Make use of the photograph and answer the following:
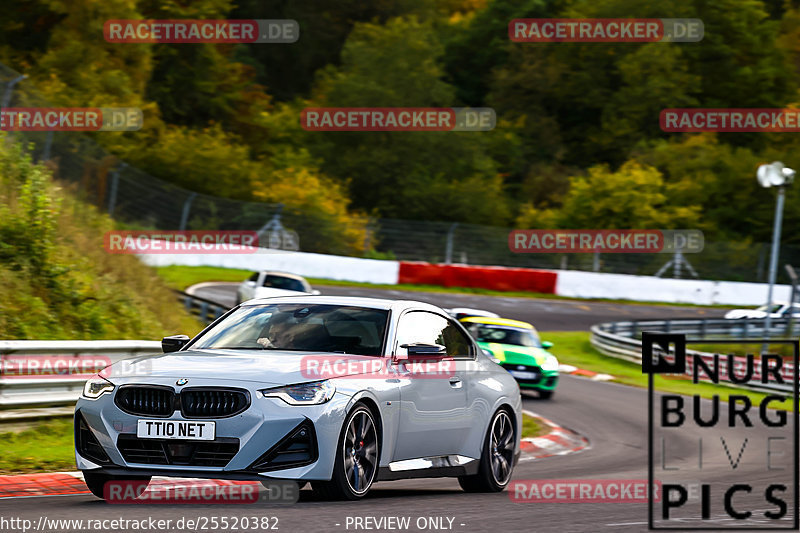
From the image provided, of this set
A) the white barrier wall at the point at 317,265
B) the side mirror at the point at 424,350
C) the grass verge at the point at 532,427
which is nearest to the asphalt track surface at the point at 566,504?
the grass verge at the point at 532,427

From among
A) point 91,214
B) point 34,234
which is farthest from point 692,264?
point 34,234

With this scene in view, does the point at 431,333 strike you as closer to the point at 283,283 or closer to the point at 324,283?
the point at 283,283

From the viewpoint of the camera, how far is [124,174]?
35781 millimetres

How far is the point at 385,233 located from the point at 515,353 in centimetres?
2352

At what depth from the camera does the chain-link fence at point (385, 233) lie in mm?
36625

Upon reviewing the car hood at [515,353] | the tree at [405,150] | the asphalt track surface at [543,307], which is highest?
the tree at [405,150]

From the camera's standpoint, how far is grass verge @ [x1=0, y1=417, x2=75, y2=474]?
948 cm

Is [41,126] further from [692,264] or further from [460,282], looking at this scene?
[692,264]

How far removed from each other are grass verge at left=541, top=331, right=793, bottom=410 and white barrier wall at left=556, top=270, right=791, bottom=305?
8747 millimetres

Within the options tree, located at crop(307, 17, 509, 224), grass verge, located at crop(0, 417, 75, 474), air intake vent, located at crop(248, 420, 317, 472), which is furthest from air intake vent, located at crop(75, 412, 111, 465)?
tree, located at crop(307, 17, 509, 224)

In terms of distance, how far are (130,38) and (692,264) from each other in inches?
1077

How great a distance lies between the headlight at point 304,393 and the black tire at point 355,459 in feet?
0.76

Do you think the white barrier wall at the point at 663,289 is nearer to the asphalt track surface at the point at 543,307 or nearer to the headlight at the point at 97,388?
Result: the asphalt track surface at the point at 543,307

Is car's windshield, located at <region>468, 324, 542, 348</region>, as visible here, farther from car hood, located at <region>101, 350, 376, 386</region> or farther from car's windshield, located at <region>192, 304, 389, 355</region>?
car hood, located at <region>101, 350, 376, 386</region>
